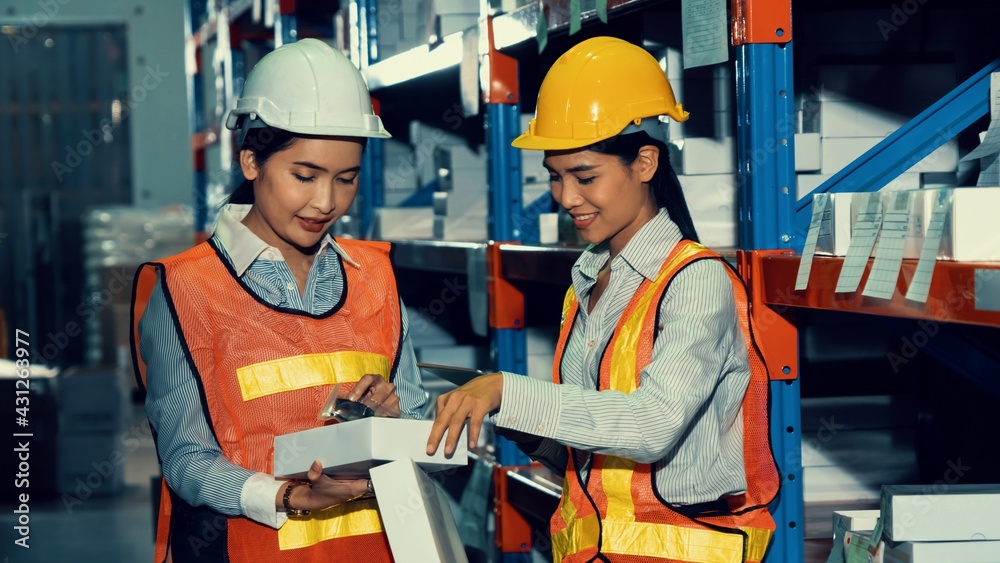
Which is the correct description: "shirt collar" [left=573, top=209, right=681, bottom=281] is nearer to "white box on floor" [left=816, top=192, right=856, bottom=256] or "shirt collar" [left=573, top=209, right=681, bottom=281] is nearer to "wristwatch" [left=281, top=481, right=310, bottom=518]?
"white box on floor" [left=816, top=192, right=856, bottom=256]

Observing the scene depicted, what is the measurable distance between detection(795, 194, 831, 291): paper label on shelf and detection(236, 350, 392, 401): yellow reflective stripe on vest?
84cm

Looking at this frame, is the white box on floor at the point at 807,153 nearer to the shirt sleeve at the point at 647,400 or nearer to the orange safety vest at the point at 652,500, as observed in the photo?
the orange safety vest at the point at 652,500

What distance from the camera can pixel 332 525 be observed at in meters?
2.12

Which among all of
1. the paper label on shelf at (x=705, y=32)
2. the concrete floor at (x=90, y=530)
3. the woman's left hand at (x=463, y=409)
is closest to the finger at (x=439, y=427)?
the woman's left hand at (x=463, y=409)

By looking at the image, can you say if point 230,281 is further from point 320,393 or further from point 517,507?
point 517,507

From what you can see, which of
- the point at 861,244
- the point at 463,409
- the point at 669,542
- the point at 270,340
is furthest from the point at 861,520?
the point at 270,340

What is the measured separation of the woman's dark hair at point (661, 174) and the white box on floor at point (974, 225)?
0.50m

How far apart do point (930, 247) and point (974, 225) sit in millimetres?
78

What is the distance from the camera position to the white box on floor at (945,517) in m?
1.88

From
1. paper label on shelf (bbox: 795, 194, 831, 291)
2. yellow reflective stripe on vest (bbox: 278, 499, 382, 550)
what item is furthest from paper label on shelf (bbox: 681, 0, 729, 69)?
yellow reflective stripe on vest (bbox: 278, 499, 382, 550)

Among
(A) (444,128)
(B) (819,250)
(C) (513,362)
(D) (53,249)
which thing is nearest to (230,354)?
(B) (819,250)

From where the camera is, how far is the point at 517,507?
3.66 metres

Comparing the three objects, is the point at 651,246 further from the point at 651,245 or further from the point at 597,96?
the point at 597,96

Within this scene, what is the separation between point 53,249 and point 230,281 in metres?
9.24
